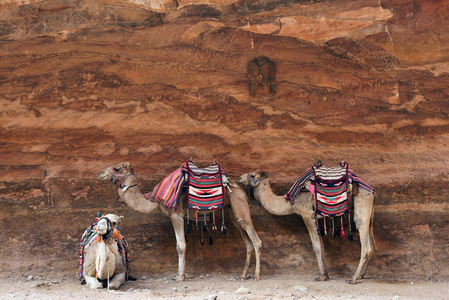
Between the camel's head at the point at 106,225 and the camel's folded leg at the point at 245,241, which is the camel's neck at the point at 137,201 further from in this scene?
the camel's folded leg at the point at 245,241

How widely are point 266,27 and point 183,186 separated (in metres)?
2.70

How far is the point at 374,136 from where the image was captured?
7.71 meters

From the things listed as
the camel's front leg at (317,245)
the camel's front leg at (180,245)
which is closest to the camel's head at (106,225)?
the camel's front leg at (180,245)

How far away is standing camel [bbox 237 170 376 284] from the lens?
21.7 ft

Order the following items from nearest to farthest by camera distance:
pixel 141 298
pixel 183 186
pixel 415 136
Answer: pixel 141 298 → pixel 183 186 → pixel 415 136

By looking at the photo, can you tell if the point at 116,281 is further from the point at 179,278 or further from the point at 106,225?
the point at 179,278

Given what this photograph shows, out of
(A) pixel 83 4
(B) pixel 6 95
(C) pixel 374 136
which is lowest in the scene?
(C) pixel 374 136

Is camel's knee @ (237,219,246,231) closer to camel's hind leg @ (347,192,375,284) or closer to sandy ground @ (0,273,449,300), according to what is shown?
sandy ground @ (0,273,449,300)

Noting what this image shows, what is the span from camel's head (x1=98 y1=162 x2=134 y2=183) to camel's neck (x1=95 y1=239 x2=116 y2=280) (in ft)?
3.99

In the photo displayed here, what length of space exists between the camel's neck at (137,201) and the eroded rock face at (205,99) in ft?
2.35

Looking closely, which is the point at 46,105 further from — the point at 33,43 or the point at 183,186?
the point at 183,186

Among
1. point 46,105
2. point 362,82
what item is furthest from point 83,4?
point 362,82

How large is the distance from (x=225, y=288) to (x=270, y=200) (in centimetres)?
138

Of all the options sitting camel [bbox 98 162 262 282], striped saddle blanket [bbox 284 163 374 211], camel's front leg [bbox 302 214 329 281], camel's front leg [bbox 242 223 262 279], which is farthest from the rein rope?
camel's front leg [bbox 302 214 329 281]
